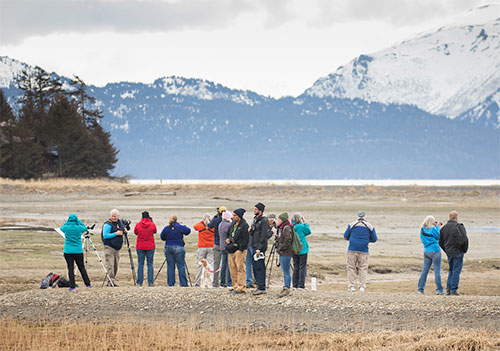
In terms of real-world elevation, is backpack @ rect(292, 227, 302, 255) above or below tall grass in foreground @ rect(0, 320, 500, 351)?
above

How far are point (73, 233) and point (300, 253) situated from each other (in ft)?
16.7

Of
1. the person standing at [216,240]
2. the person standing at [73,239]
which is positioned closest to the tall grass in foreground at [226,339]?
the person standing at [73,239]

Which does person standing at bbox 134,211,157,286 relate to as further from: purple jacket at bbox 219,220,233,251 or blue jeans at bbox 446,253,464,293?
blue jeans at bbox 446,253,464,293

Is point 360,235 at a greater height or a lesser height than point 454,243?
greater

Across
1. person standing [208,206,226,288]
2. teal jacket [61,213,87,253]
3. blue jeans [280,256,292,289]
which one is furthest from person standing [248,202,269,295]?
teal jacket [61,213,87,253]

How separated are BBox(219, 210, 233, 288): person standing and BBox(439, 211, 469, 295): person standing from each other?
4.89 metres

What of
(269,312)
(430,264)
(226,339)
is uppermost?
(430,264)

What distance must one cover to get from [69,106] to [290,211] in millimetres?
41384

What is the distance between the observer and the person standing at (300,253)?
19.2 metres

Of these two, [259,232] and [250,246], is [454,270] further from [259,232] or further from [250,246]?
[259,232]

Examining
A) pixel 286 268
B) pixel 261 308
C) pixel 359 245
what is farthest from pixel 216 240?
pixel 359 245

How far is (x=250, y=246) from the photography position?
1855cm

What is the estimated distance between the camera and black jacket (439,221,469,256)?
19.0 meters

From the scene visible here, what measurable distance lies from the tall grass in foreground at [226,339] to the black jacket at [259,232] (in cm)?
206
